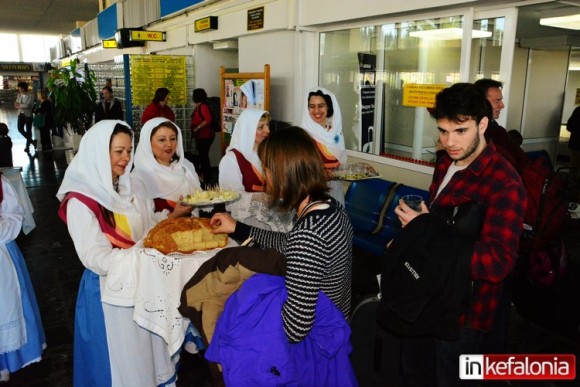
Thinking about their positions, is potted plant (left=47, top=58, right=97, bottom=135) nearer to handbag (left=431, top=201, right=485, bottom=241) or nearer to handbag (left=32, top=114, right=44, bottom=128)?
handbag (left=32, top=114, right=44, bottom=128)

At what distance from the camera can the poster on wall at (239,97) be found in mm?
6938

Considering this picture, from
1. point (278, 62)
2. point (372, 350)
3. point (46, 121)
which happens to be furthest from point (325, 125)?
point (46, 121)

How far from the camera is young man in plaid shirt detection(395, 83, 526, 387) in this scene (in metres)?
1.70

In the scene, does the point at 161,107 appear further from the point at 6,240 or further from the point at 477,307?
the point at 477,307

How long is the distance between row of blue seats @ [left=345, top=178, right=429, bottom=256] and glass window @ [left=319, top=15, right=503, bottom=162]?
4.03 feet

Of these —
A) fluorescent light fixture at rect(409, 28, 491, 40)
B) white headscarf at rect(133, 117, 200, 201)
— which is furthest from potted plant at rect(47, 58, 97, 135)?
white headscarf at rect(133, 117, 200, 201)

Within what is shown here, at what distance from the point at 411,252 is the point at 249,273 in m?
0.63

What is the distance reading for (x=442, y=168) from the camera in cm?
238

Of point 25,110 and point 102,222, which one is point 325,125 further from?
point 25,110

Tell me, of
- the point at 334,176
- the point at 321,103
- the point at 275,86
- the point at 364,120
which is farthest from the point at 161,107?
the point at 334,176

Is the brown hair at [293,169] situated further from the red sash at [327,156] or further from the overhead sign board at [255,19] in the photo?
the overhead sign board at [255,19]

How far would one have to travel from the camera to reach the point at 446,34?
16.0 feet

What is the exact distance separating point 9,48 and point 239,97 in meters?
32.4

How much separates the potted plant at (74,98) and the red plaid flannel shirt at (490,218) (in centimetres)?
981
